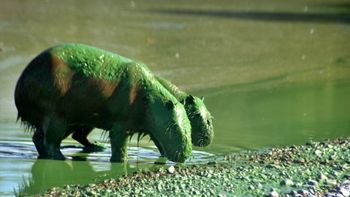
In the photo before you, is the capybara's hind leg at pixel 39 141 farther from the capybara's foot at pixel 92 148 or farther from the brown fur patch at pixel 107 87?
the brown fur patch at pixel 107 87

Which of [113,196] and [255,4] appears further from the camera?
[255,4]

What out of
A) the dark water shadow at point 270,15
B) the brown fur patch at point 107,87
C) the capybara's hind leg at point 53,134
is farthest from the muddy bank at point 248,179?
the dark water shadow at point 270,15

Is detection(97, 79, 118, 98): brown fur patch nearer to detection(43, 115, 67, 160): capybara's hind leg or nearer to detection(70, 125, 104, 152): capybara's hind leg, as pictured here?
detection(43, 115, 67, 160): capybara's hind leg

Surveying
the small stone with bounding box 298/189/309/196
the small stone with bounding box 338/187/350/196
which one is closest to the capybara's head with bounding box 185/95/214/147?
the small stone with bounding box 298/189/309/196

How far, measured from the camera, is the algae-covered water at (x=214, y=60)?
927cm

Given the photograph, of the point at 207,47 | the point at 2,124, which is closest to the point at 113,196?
the point at 2,124

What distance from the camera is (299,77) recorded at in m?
14.6

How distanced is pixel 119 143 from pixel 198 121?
78 centimetres

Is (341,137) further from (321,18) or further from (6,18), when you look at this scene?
(321,18)

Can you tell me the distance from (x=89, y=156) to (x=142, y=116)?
81 cm

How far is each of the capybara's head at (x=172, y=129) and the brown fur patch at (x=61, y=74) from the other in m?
0.84

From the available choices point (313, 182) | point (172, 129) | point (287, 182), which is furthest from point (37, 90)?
point (313, 182)

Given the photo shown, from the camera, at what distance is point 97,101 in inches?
344

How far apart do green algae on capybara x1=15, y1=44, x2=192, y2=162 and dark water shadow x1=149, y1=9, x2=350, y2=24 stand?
11.0 metres
